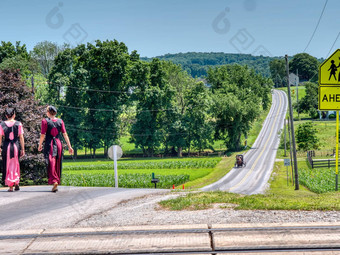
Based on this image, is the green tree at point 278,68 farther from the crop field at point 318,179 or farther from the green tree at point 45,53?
the crop field at point 318,179

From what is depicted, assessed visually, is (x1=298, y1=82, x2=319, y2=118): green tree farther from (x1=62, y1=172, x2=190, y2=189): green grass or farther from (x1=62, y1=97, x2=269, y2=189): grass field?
(x1=62, y1=172, x2=190, y2=189): green grass

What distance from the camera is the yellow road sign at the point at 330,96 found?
A: 51.6ft

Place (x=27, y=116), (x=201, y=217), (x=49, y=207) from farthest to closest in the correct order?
1. (x=27, y=116)
2. (x=49, y=207)
3. (x=201, y=217)

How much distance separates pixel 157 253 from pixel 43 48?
11217 cm

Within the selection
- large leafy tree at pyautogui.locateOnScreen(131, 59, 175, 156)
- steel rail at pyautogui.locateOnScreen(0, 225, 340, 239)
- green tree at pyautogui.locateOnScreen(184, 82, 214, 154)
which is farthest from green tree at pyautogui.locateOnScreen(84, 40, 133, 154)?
steel rail at pyautogui.locateOnScreen(0, 225, 340, 239)

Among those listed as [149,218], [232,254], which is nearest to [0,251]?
[149,218]

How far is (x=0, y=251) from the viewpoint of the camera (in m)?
5.55

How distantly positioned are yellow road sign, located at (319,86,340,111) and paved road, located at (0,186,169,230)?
938 cm

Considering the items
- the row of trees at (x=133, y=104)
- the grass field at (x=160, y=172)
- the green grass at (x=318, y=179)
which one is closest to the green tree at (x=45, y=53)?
the row of trees at (x=133, y=104)

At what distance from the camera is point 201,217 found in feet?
24.0

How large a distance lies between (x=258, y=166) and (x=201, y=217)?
2230 inches

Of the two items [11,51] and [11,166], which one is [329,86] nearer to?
[11,166]

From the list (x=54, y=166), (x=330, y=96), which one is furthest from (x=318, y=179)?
(x=54, y=166)

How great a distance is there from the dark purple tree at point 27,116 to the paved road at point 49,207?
494 inches
